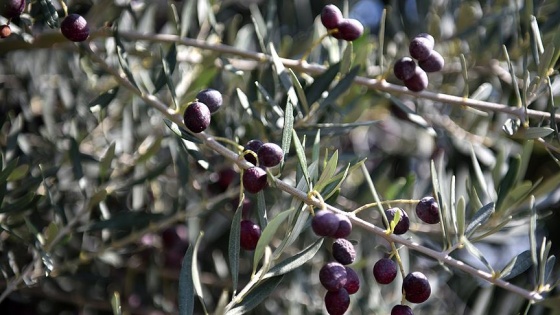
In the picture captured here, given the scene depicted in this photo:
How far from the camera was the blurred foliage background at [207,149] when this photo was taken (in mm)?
1145

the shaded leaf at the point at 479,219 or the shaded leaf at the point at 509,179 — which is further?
the shaded leaf at the point at 509,179

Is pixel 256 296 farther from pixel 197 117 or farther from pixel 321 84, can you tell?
pixel 321 84

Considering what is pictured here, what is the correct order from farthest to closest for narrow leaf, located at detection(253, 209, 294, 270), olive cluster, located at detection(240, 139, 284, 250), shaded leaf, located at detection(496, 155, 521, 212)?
shaded leaf, located at detection(496, 155, 521, 212)
olive cluster, located at detection(240, 139, 284, 250)
narrow leaf, located at detection(253, 209, 294, 270)

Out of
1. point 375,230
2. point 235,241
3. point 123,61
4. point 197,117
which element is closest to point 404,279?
point 375,230

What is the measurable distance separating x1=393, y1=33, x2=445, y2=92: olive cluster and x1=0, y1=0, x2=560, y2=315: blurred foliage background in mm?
87

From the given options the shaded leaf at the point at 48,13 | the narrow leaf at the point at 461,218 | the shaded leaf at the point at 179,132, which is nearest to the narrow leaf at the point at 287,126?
the shaded leaf at the point at 179,132

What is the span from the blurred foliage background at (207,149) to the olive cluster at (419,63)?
9 cm

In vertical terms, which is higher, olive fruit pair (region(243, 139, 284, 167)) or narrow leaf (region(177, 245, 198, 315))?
olive fruit pair (region(243, 139, 284, 167))

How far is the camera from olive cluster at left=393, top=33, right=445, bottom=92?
3.28ft

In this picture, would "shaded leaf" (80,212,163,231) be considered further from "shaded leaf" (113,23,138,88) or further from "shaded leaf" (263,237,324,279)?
"shaded leaf" (263,237,324,279)

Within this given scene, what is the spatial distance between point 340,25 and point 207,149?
38cm

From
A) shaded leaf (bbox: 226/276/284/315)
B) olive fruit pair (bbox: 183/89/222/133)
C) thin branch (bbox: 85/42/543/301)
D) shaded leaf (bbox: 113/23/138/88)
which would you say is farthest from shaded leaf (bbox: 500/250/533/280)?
shaded leaf (bbox: 113/23/138/88)

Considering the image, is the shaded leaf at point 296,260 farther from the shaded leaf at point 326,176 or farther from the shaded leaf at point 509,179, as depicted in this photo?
the shaded leaf at point 509,179

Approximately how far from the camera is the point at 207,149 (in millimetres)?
1288
